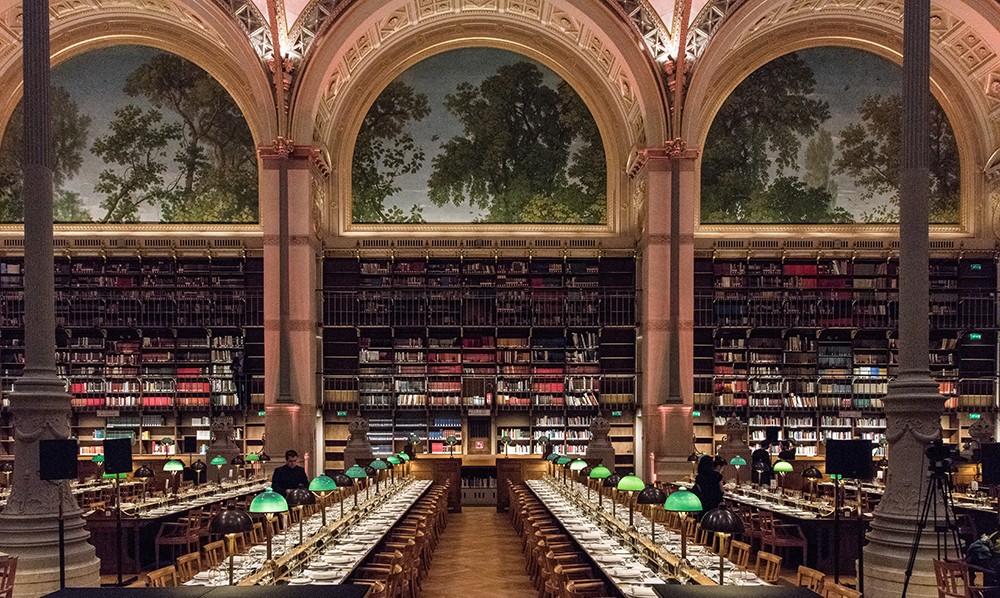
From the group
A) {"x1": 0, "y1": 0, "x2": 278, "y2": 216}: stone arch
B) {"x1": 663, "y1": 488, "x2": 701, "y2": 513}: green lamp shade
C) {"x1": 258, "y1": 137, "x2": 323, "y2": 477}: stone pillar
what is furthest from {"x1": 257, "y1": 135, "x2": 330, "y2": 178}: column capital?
{"x1": 663, "y1": 488, "x2": 701, "y2": 513}: green lamp shade

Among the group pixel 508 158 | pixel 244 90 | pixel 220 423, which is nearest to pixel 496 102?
pixel 508 158

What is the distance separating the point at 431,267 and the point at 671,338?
6090mm

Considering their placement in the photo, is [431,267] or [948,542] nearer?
[948,542]

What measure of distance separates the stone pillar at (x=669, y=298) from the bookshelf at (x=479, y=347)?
1.50 m

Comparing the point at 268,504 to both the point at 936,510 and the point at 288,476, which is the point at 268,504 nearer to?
the point at 936,510

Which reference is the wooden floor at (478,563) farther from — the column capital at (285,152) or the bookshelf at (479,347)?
the column capital at (285,152)

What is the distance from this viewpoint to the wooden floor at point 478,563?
448 inches

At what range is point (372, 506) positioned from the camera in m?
13.4

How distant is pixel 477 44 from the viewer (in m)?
22.8

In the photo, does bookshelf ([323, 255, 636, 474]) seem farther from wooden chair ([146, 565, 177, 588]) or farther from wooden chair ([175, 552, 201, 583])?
wooden chair ([146, 565, 177, 588])

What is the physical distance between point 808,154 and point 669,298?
583 cm

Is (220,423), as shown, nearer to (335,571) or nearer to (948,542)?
(335,571)

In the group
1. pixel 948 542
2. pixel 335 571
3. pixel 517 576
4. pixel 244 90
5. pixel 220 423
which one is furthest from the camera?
pixel 244 90

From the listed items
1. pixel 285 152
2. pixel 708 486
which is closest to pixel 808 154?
pixel 285 152
